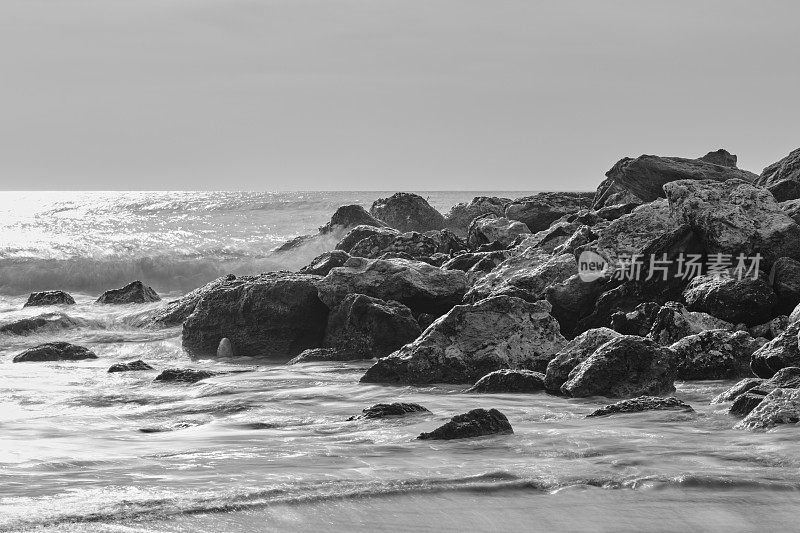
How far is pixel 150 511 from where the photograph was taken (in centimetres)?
513

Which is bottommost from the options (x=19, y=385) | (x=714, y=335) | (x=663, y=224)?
(x=19, y=385)

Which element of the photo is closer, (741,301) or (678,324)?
(678,324)

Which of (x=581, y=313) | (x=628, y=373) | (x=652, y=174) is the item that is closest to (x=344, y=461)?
(x=628, y=373)

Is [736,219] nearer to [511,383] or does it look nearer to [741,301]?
[741,301]

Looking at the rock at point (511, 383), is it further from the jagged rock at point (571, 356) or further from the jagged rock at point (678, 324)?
the jagged rock at point (678, 324)

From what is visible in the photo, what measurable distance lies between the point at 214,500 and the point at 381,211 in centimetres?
2488

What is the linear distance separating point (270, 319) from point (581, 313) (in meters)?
4.09

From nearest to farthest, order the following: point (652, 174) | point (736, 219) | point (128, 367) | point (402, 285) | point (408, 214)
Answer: point (736, 219)
point (128, 367)
point (402, 285)
point (652, 174)
point (408, 214)

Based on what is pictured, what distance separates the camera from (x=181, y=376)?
11.2m

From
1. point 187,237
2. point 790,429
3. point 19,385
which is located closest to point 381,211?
point 187,237

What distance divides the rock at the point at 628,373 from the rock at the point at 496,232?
1072 cm

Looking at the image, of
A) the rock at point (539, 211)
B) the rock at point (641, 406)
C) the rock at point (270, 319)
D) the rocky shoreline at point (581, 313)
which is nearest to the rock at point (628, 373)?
the rocky shoreline at point (581, 313)

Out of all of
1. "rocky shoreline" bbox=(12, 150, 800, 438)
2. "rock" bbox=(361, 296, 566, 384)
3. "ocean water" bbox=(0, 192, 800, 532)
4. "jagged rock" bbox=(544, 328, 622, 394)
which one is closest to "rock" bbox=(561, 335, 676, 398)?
"rocky shoreline" bbox=(12, 150, 800, 438)

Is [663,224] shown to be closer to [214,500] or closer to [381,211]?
[214,500]
